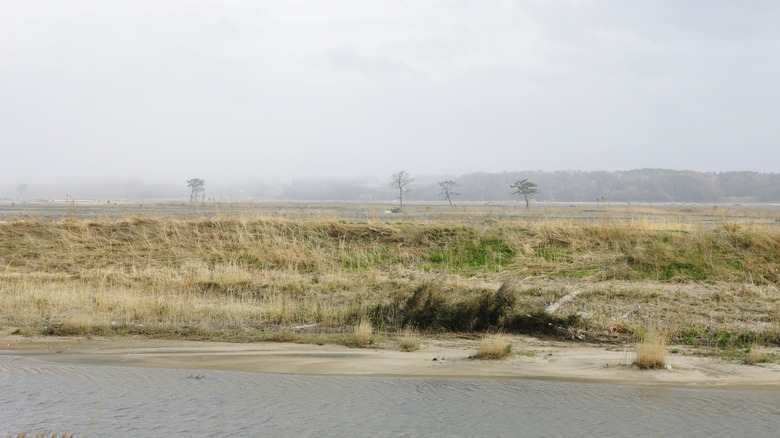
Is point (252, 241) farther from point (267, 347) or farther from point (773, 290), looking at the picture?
point (773, 290)

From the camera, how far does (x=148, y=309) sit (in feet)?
43.7

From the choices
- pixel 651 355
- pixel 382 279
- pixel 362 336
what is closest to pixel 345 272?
pixel 382 279

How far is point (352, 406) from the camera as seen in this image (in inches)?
319

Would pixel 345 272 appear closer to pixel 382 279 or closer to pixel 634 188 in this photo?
pixel 382 279

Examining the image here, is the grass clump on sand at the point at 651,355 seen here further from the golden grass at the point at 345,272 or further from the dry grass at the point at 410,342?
the dry grass at the point at 410,342

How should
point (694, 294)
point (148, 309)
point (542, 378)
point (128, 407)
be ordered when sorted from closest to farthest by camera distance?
point (128, 407) → point (542, 378) → point (148, 309) → point (694, 294)

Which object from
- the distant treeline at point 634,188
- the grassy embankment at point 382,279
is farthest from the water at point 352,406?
the distant treeline at point 634,188

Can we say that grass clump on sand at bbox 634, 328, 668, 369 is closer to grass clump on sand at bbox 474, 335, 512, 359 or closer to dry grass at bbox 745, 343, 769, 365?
dry grass at bbox 745, 343, 769, 365

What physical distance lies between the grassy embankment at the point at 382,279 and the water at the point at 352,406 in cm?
278

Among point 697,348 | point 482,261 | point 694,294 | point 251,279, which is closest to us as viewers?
point 697,348

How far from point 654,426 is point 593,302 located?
6.96m

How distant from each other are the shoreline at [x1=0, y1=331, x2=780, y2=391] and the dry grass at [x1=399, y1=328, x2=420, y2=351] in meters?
0.17

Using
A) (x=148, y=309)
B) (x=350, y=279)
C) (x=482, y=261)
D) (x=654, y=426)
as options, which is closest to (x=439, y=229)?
(x=482, y=261)

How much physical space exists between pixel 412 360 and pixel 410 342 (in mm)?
840
